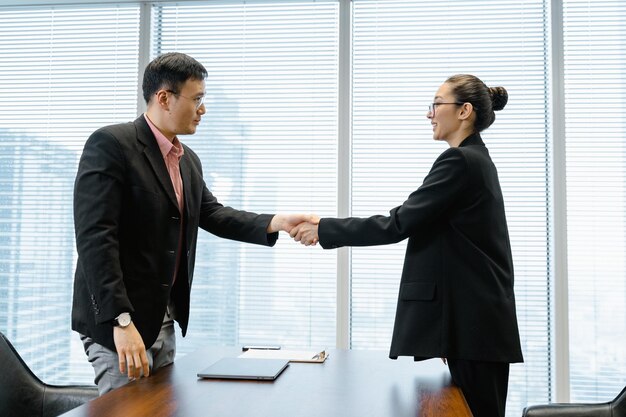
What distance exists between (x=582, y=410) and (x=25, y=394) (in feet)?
6.91

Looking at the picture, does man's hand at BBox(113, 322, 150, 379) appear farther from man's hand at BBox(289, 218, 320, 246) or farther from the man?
man's hand at BBox(289, 218, 320, 246)

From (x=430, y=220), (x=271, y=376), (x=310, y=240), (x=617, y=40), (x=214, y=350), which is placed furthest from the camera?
(x=617, y=40)

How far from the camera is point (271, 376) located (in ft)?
4.83

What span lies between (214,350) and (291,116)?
1.79 m

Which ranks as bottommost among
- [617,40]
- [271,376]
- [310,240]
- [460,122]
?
[271,376]

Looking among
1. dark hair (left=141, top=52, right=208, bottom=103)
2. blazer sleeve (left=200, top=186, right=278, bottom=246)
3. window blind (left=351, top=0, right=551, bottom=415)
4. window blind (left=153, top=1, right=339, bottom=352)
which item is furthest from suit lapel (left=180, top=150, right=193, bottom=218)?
window blind (left=351, top=0, right=551, bottom=415)

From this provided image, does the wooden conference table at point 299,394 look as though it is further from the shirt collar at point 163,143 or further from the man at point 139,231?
the shirt collar at point 163,143

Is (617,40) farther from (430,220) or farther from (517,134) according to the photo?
(430,220)

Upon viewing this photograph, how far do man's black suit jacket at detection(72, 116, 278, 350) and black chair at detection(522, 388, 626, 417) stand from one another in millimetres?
1366

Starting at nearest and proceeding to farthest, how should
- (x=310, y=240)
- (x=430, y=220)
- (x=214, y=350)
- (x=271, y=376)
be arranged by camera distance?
(x=271, y=376)
(x=430, y=220)
(x=214, y=350)
(x=310, y=240)

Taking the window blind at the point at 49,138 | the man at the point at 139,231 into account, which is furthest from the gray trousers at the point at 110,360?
the window blind at the point at 49,138

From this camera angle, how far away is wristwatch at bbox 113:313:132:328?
1510 millimetres

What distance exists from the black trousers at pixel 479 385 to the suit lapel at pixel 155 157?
3.12 ft

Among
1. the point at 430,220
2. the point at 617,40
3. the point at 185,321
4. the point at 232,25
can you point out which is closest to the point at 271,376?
the point at 185,321
